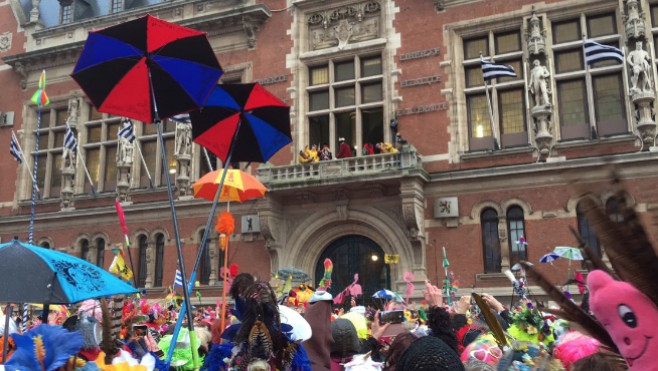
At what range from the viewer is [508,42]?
17.2 meters

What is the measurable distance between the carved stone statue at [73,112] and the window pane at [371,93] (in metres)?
11.3

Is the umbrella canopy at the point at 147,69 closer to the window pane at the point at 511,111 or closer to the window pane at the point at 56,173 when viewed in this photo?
the window pane at the point at 511,111

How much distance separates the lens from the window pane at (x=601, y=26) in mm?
16000

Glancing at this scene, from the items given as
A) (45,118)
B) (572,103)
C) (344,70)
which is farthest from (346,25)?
(45,118)

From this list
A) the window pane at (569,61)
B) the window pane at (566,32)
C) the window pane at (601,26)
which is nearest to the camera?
the window pane at (601,26)

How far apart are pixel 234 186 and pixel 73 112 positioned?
1538 centimetres

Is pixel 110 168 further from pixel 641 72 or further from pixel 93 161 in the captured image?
pixel 641 72

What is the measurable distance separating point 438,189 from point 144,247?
10.6 metres

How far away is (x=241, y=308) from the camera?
13.6 feet

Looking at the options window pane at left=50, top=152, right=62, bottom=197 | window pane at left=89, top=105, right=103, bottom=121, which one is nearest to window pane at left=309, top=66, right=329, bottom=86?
window pane at left=89, top=105, right=103, bottom=121

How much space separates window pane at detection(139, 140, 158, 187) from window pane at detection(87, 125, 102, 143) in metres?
2.15

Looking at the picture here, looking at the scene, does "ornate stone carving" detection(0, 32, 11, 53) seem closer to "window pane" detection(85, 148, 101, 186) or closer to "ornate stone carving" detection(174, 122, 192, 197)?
"window pane" detection(85, 148, 101, 186)

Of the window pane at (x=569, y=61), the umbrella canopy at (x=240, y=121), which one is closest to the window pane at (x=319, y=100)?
the window pane at (x=569, y=61)

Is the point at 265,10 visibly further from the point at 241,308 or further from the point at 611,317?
the point at 611,317
